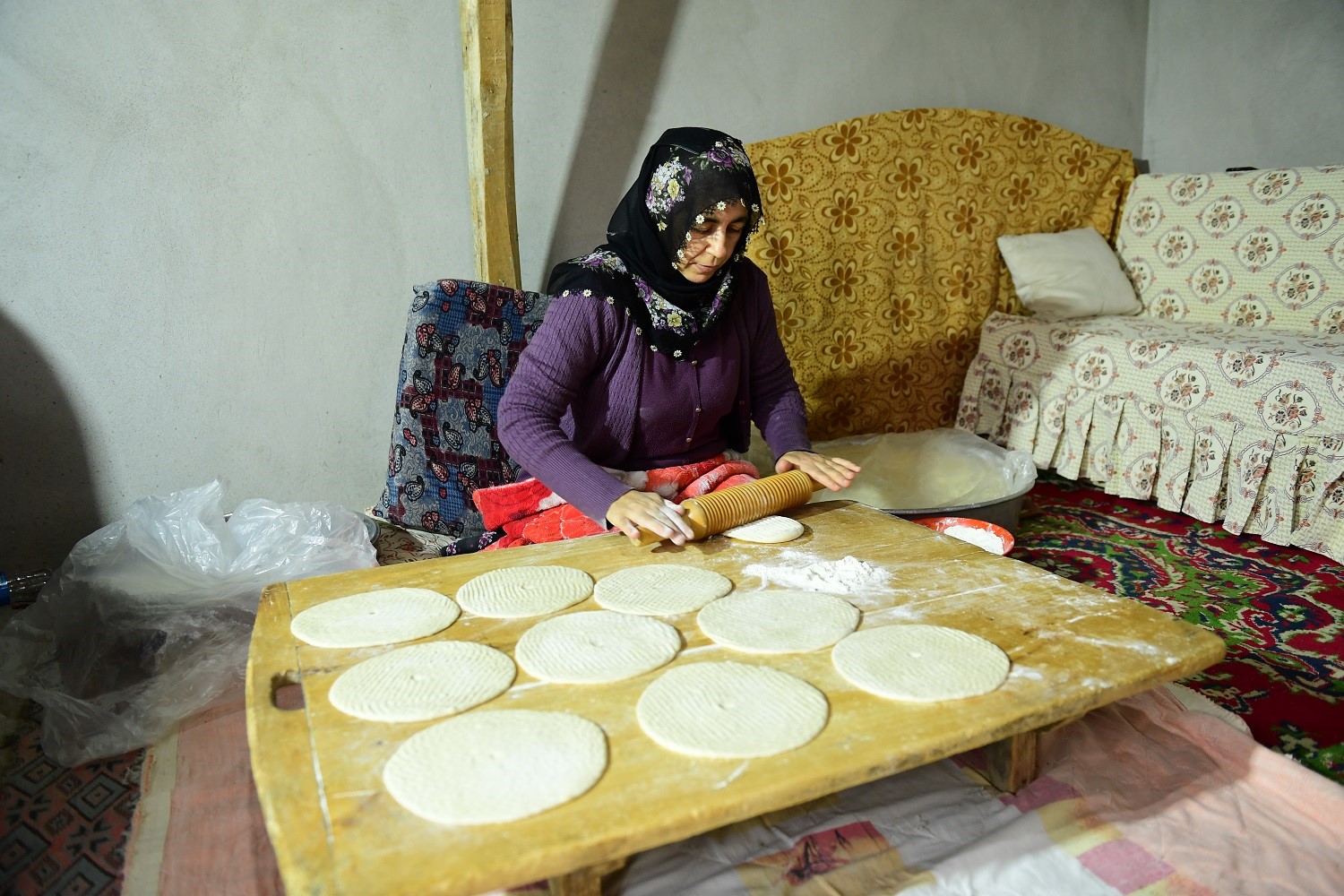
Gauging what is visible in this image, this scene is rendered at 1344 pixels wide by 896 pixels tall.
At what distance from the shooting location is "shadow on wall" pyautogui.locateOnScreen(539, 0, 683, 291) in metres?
2.47

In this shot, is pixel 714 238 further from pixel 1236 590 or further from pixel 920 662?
pixel 1236 590

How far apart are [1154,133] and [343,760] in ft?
12.8

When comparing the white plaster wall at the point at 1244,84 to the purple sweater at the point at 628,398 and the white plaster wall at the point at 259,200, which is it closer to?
the white plaster wall at the point at 259,200

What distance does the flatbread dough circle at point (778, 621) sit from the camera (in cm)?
110

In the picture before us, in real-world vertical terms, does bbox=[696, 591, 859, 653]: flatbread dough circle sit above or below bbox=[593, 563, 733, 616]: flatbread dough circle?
below

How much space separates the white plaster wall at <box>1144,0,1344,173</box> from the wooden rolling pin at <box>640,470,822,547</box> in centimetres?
280

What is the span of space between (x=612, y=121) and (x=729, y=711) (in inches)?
79.9

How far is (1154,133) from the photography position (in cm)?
352

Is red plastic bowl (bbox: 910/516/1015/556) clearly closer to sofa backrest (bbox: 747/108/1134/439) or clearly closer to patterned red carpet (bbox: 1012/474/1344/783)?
patterned red carpet (bbox: 1012/474/1344/783)

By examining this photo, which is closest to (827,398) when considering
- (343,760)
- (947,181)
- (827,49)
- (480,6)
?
(947,181)

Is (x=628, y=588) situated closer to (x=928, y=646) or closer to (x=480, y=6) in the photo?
(x=928, y=646)

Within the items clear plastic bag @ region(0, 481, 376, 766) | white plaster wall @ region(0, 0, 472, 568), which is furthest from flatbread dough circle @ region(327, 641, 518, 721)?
white plaster wall @ region(0, 0, 472, 568)

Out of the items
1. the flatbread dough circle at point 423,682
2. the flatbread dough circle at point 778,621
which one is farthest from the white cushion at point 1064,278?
the flatbread dough circle at point 423,682

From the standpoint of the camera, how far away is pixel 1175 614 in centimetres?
209
